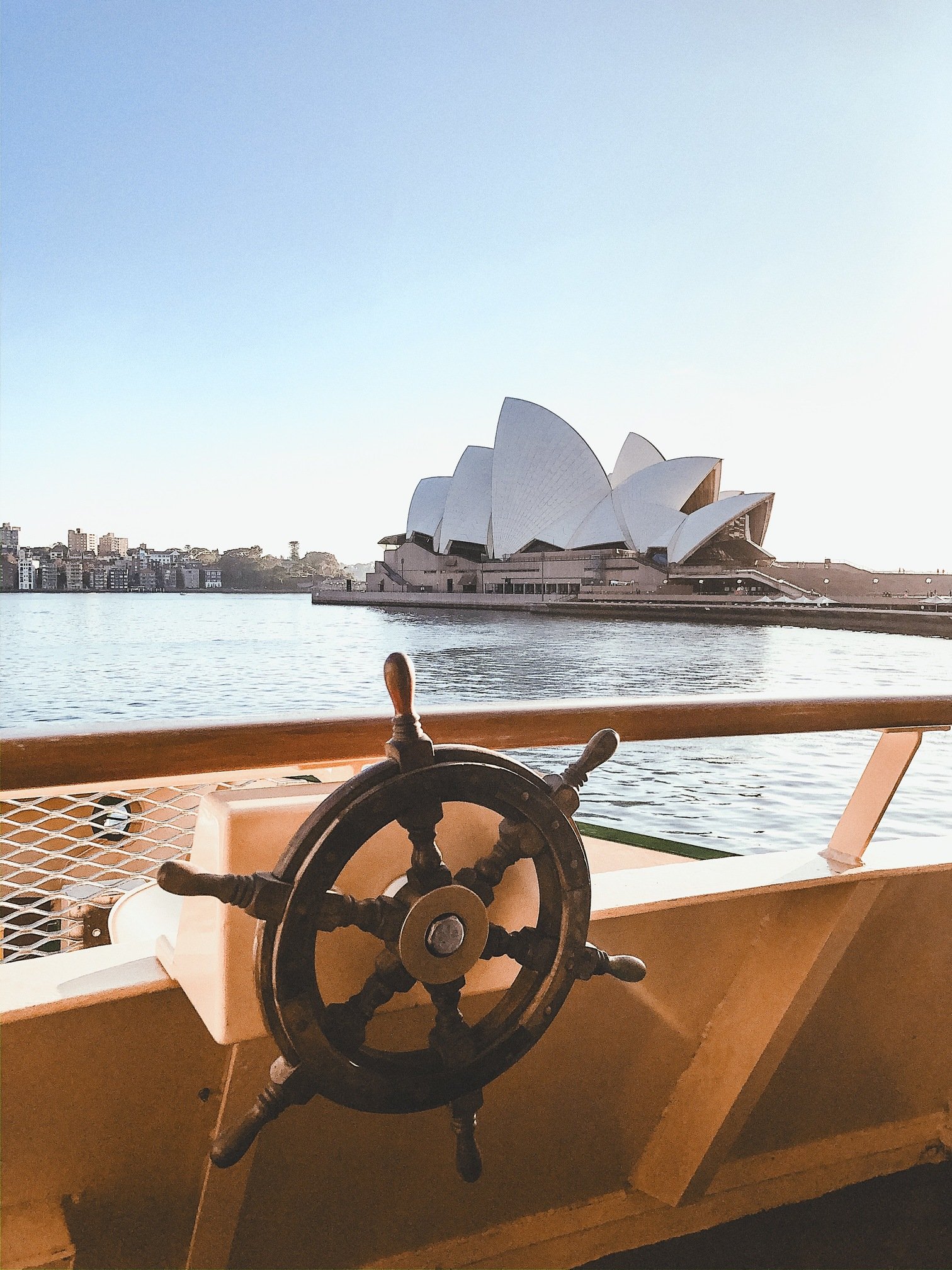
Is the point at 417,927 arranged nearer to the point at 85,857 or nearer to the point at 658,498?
the point at 85,857

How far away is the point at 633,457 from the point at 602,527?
344 cm

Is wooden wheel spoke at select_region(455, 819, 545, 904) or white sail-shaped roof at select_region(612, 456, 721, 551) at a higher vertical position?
white sail-shaped roof at select_region(612, 456, 721, 551)

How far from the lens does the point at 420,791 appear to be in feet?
2.03

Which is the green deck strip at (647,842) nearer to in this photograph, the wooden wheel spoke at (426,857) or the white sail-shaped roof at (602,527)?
the wooden wheel spoke at (426,857)

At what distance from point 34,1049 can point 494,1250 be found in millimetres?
615

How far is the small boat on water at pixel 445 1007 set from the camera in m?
0.63

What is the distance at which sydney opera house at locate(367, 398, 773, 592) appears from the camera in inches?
1323

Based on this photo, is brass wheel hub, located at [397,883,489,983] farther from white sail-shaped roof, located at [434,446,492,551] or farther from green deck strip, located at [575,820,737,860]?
white sail-shaped roof, located at [434,446,492,551]

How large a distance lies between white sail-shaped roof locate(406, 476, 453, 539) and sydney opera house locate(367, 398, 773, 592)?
163 cm

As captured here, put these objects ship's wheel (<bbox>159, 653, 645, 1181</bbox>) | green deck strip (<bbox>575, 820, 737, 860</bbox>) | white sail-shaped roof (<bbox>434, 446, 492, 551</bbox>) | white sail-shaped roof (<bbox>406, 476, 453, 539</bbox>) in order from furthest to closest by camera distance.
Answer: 1. white sail-shaped roof (<bbox>406, 476, 453, 539</bbox>)
2. white sail-shaped roof (<bbox>434, 446, 492, 551</bbox>)
3. green deck strip (<bbox>575, 820, 737, 860</bbox>)
4. ship's wheel (<bbox>159, 653, 645, 1181</bbox>)

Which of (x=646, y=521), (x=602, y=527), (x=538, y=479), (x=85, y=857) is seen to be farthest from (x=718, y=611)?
(x=85, y=857)

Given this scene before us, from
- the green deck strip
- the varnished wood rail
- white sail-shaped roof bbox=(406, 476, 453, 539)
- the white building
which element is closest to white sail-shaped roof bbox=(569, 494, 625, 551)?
the white building

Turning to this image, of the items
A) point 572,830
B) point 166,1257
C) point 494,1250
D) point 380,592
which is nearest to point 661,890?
point 572,830

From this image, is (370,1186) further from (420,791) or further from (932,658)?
(932,658)
